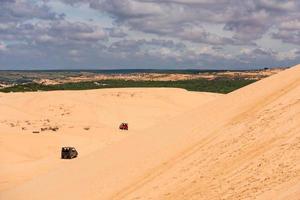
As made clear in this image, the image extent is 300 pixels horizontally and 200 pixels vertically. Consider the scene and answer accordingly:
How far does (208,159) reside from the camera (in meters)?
19.5

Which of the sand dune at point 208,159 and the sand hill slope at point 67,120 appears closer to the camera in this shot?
the sand dune at point 208,159

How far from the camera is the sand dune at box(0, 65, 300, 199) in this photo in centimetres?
1638

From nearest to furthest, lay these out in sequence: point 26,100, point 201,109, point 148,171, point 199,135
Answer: point 148,171, point 199,135, point 201,109, point 26,100

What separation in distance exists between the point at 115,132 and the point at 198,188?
33.4 meters

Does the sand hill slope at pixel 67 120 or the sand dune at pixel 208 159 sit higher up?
the sand dune at pixel 208 159

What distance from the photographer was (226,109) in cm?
2511

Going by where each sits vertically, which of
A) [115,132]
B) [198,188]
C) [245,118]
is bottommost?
[115,132]

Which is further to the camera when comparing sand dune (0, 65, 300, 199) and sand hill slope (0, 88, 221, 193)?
sand hill slope (0, 88, 221, 193)

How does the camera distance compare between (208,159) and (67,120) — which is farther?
(67,120)

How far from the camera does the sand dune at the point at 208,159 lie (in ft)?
53.7

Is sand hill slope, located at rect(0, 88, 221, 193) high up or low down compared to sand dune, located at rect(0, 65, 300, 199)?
down

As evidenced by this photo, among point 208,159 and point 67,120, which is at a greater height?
point 208,159

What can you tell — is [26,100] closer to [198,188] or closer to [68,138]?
[68,138]

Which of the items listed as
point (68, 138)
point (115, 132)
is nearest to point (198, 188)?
point (68, 138)
